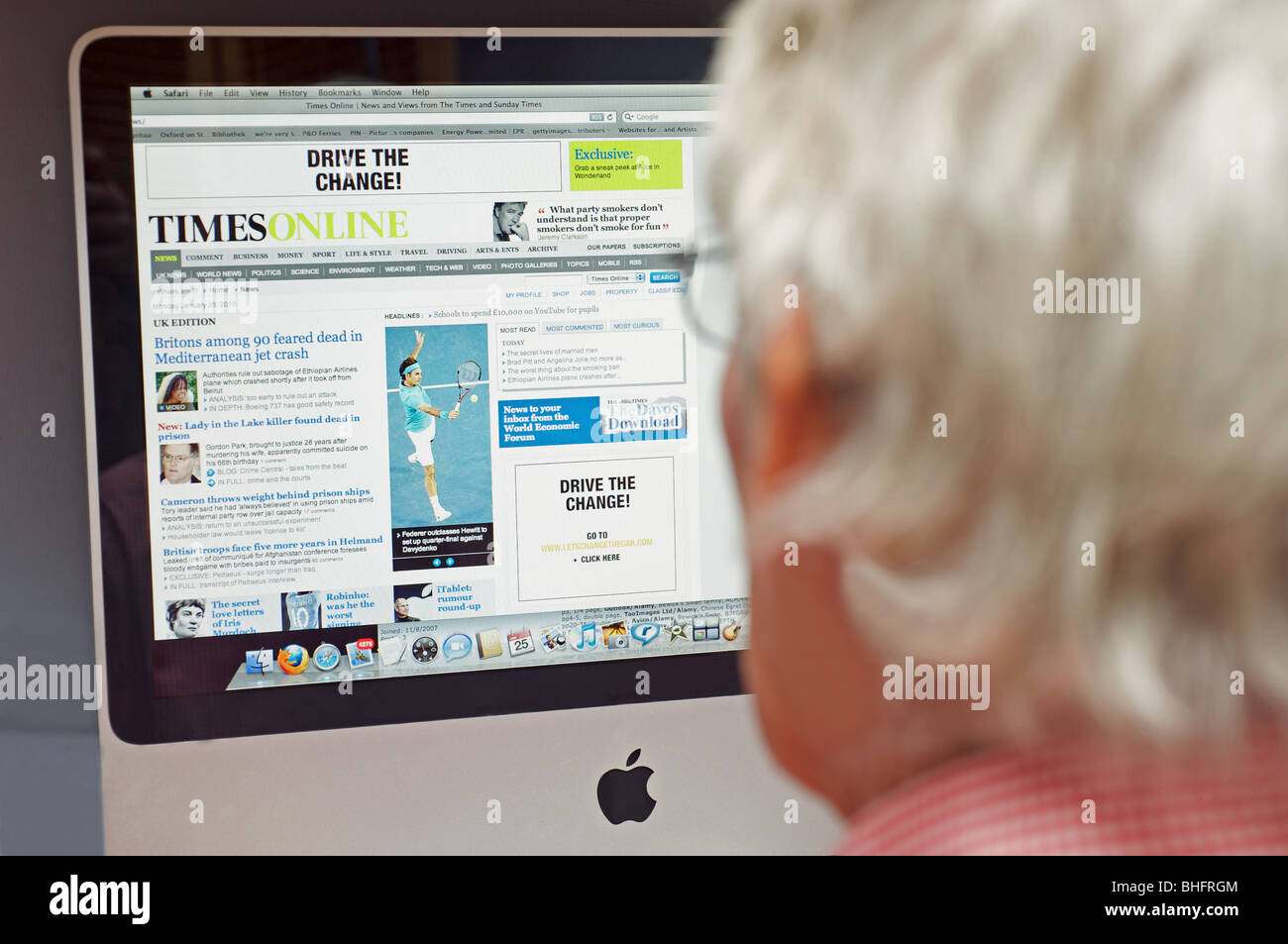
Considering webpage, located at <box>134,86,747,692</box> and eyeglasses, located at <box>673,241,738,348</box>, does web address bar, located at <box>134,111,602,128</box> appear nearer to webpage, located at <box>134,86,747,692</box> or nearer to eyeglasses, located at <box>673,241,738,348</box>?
webpage, located at <box>134,86,747,692</box>

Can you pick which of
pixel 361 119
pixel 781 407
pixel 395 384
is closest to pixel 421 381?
pixel 395 384

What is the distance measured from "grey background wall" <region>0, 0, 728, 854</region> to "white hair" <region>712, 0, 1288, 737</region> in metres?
0.53

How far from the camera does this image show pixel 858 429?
0.29 meters

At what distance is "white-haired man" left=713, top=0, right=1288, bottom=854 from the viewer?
0.25 m

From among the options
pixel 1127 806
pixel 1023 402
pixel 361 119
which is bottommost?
pixel 1127 806

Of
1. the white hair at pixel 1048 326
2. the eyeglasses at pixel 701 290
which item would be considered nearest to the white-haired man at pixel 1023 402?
the white hair at pixel 1048 326

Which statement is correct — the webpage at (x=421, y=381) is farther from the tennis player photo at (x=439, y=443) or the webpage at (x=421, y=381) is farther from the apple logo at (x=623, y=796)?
the apple logo at (x=623, y=796)

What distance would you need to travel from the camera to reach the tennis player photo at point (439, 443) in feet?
2.29

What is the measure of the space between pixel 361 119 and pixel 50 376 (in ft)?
1.05

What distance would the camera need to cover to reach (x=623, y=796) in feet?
2.59

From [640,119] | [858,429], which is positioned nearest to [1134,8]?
[858,429]

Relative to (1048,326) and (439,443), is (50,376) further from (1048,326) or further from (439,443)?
(1048,326)

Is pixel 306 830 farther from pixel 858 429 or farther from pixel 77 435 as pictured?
pixel 858 429
